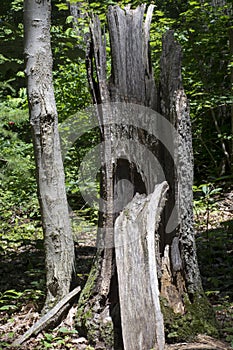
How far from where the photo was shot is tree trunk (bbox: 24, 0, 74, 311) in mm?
3568

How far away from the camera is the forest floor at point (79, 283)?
129 inches

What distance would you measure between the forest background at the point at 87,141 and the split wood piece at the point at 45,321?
0.43m

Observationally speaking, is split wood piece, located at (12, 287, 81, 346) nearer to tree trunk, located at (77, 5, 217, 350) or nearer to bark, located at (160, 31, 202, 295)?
tree trunk, located at (77, 5, 217, 350)

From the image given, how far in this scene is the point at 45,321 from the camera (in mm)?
3393

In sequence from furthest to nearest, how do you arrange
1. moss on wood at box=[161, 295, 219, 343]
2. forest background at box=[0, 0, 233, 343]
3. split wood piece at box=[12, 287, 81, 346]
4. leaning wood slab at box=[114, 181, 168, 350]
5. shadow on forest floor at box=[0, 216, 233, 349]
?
forest background at box=[0, 0, 233, 343], shadow on forest floor at box=[0, 216, 233, 349], split wood piece at box=[12, 287, 81, 346], moss on wood at box=[161, 295, 219, 343], leaning wood slab at box=[114, 181, 168, 350]

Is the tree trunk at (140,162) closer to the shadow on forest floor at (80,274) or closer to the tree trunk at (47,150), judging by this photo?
the tree trunk at (47,150)

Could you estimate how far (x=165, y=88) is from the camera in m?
3.42

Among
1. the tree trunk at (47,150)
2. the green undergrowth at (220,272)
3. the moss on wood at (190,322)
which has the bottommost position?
the moss on wood at (190,322)

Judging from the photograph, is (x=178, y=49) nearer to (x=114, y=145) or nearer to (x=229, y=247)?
(x=114, y=145)

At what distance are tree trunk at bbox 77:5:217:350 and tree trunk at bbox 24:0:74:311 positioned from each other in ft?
1.06

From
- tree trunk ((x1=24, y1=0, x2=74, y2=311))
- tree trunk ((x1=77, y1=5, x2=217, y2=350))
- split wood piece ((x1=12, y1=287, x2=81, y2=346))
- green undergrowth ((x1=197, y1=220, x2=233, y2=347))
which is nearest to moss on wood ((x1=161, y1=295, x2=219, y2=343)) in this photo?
tree trunk ((x1=77, y1=5, x2=217, y2=350))

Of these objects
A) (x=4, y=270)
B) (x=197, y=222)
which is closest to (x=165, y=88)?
(x=4, y=270)

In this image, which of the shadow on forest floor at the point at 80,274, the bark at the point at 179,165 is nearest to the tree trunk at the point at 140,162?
the bark at the point at 179,165

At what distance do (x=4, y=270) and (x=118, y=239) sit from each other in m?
2.27
